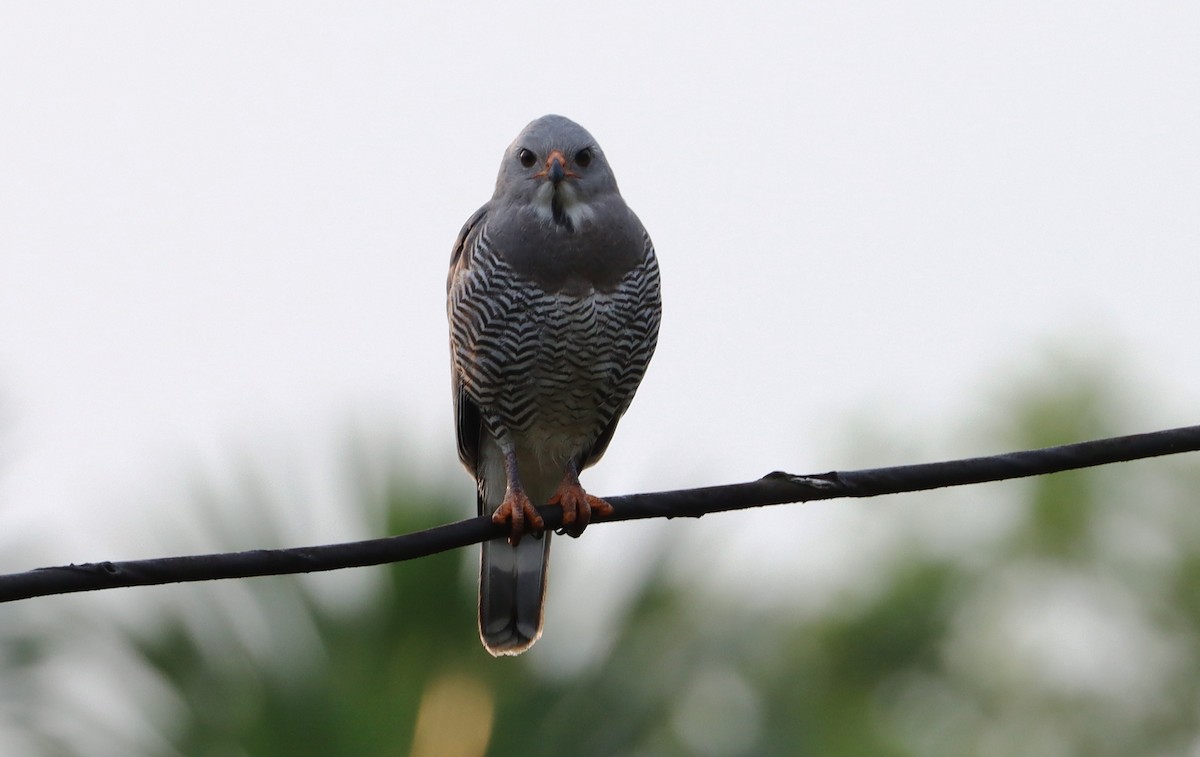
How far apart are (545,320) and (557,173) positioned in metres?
0.51

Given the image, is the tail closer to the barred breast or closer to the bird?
the bird

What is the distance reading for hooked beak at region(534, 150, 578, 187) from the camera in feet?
16.4

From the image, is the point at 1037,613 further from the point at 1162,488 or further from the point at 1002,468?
the point at 1002,468

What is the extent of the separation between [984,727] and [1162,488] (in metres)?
3.26

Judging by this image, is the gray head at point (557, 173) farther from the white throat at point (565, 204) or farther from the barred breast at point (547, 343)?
the barred breast at point (547, 343)

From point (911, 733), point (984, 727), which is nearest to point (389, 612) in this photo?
point (911, 733)

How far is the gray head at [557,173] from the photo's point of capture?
5.04m

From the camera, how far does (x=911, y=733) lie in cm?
1368

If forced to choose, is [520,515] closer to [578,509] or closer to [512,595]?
[578,509]

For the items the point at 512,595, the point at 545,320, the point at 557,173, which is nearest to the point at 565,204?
the point at 557,173

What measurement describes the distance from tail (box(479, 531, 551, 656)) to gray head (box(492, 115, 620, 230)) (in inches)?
50.9

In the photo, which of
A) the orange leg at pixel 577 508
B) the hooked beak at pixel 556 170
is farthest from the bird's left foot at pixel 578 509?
the hooked beak at pixel 556 170

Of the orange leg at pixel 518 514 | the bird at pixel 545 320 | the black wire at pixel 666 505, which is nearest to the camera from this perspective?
the black wire at pixel 666 505

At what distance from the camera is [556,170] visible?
16.4 ft
